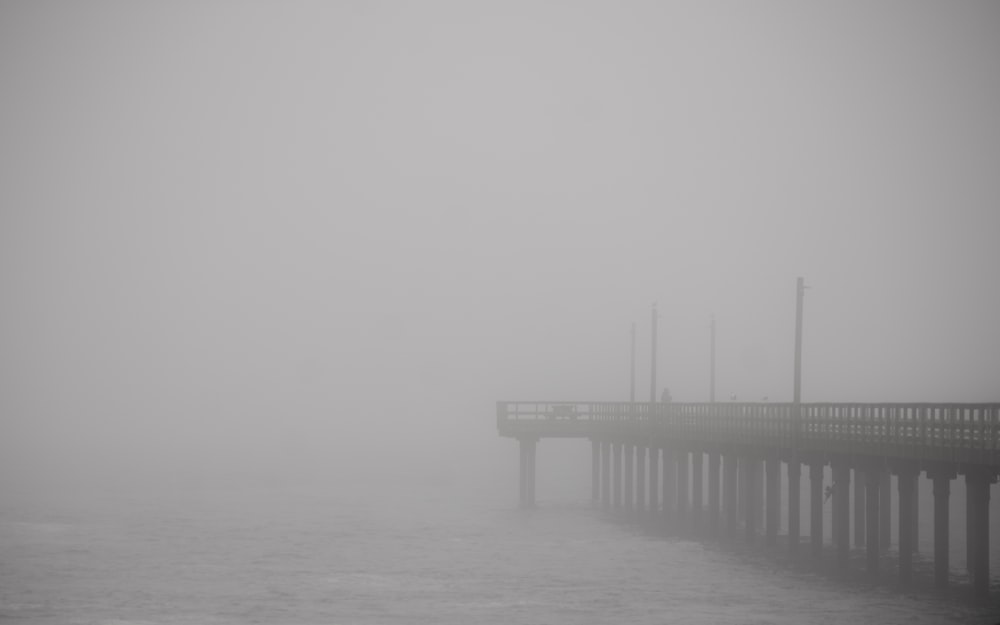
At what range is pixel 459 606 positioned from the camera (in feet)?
124

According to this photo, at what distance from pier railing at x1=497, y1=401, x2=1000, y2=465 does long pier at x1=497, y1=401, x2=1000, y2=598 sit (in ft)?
0.15

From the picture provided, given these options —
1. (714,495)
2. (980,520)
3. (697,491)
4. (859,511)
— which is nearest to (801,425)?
(859,511)

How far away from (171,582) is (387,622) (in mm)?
11394

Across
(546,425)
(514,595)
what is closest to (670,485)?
(546,425)

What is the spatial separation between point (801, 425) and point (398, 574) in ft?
48.2

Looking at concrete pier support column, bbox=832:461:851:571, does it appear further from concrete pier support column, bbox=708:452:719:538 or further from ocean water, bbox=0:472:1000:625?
concrete pier support column, bbox=708:452:719:538

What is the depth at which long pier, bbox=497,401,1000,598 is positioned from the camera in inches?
1336

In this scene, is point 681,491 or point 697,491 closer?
point 681,491

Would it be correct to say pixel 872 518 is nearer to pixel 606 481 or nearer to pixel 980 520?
pixel 980 520

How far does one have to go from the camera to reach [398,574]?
4541 cm

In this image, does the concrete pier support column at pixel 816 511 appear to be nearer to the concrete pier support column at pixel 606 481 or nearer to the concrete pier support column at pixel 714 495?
the concrete pier support column at pixel 714 495

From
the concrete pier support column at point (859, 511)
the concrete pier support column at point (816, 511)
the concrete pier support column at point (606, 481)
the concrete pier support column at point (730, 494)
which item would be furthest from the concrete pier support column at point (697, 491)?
the concrete pier support column at point (606, 481)

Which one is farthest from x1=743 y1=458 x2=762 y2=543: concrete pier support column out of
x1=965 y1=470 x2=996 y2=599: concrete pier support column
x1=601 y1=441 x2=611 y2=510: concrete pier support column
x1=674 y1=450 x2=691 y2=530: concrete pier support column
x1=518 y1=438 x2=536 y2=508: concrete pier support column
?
x1=601 y1=441 x2=611 y2=510: concrete pier support column

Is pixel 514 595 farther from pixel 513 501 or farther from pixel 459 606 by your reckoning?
pixel 513 501
